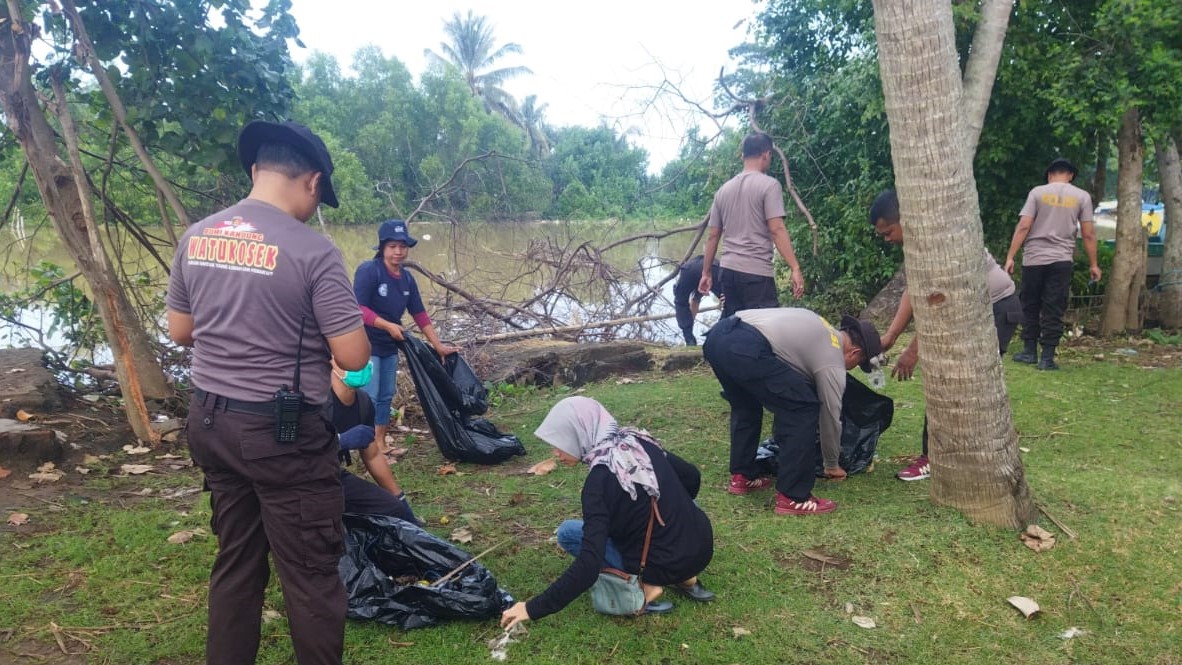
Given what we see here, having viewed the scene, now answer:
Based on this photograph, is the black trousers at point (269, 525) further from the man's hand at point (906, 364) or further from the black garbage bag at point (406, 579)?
the man's hand at point (906, 364)

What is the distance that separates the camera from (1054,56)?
25.6ft

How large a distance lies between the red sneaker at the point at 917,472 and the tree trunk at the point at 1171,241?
5744 mm

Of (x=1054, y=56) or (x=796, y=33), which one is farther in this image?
(x=796, y=33)

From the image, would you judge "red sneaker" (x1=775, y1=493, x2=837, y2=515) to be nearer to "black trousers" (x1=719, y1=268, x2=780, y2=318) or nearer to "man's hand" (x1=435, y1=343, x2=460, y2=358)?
"black trousers" (x1=719, y1=268, x2=780, y2=318)

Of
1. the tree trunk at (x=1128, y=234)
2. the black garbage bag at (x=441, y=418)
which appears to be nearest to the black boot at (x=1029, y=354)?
the tree trunk at (x=1128, y=234)

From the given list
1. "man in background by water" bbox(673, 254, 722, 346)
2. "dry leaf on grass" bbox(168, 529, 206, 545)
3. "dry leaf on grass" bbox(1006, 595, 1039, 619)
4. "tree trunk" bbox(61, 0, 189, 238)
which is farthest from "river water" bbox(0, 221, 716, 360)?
"dry leaf on grass" bbox(1006, 595, 1039, 619)

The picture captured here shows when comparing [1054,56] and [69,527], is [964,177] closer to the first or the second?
[69,527]

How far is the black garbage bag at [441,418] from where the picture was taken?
5320 mm

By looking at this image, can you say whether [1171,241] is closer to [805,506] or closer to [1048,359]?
[1048,359]

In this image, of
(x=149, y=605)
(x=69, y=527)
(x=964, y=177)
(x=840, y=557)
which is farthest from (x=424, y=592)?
(x=964, y=177)

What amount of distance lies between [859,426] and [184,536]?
3.80 meters

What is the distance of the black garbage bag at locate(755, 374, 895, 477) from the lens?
14.7 ft

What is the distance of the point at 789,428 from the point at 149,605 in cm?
313

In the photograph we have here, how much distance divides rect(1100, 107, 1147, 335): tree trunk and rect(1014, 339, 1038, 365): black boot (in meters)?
1.61
